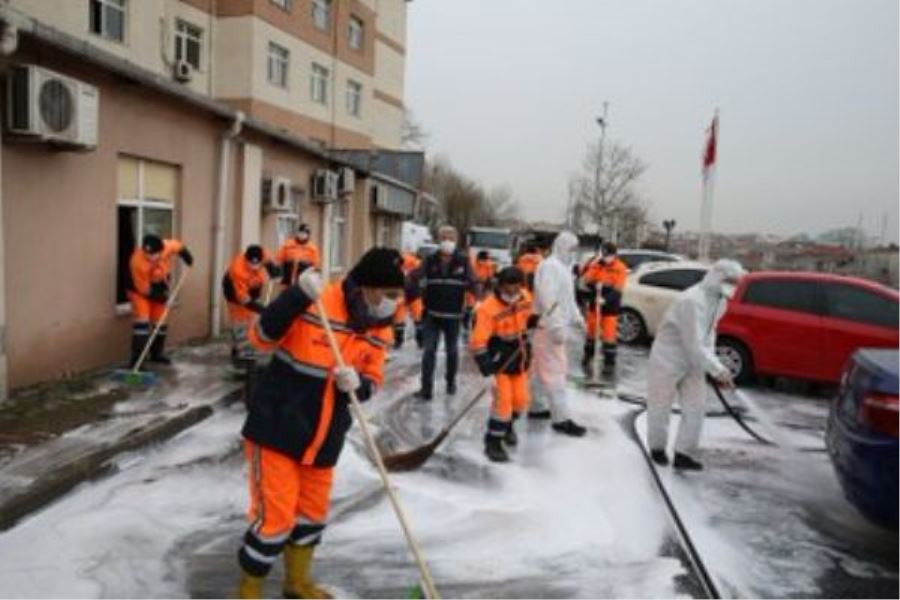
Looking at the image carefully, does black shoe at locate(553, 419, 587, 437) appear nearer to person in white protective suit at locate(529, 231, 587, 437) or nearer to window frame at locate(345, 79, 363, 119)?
person in white protective suit at locate(529, 231, 587, 437)

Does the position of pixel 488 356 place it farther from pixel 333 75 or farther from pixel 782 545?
pixel 333 75

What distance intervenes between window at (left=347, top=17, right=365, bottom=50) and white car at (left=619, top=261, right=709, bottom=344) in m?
22.5

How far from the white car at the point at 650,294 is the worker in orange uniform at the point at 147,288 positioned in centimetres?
785

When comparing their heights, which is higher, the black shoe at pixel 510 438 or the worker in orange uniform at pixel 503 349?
the worker in orange uniform at pixel 503 349

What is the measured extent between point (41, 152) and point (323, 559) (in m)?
5.23

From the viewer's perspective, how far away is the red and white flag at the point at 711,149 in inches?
654

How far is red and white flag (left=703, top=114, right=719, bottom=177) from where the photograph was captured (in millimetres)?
16609

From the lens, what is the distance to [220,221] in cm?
1143

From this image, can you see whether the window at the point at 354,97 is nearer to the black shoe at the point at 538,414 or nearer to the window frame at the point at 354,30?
the window frame at the point at 354,30

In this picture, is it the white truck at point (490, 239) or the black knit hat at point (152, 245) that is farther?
the white truck at point (490, 239)

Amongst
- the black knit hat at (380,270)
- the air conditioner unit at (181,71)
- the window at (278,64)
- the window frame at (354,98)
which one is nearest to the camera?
the black knit hat at (380,270)

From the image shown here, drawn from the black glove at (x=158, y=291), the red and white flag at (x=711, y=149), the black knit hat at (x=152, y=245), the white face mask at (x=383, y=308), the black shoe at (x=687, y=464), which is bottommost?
the black shoe at (x=687, y=464)

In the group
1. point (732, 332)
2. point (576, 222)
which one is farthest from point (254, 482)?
point (576, 222)

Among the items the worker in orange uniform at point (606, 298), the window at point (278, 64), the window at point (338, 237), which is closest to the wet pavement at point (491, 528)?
the worker in orange uniform at point (606, 298)
